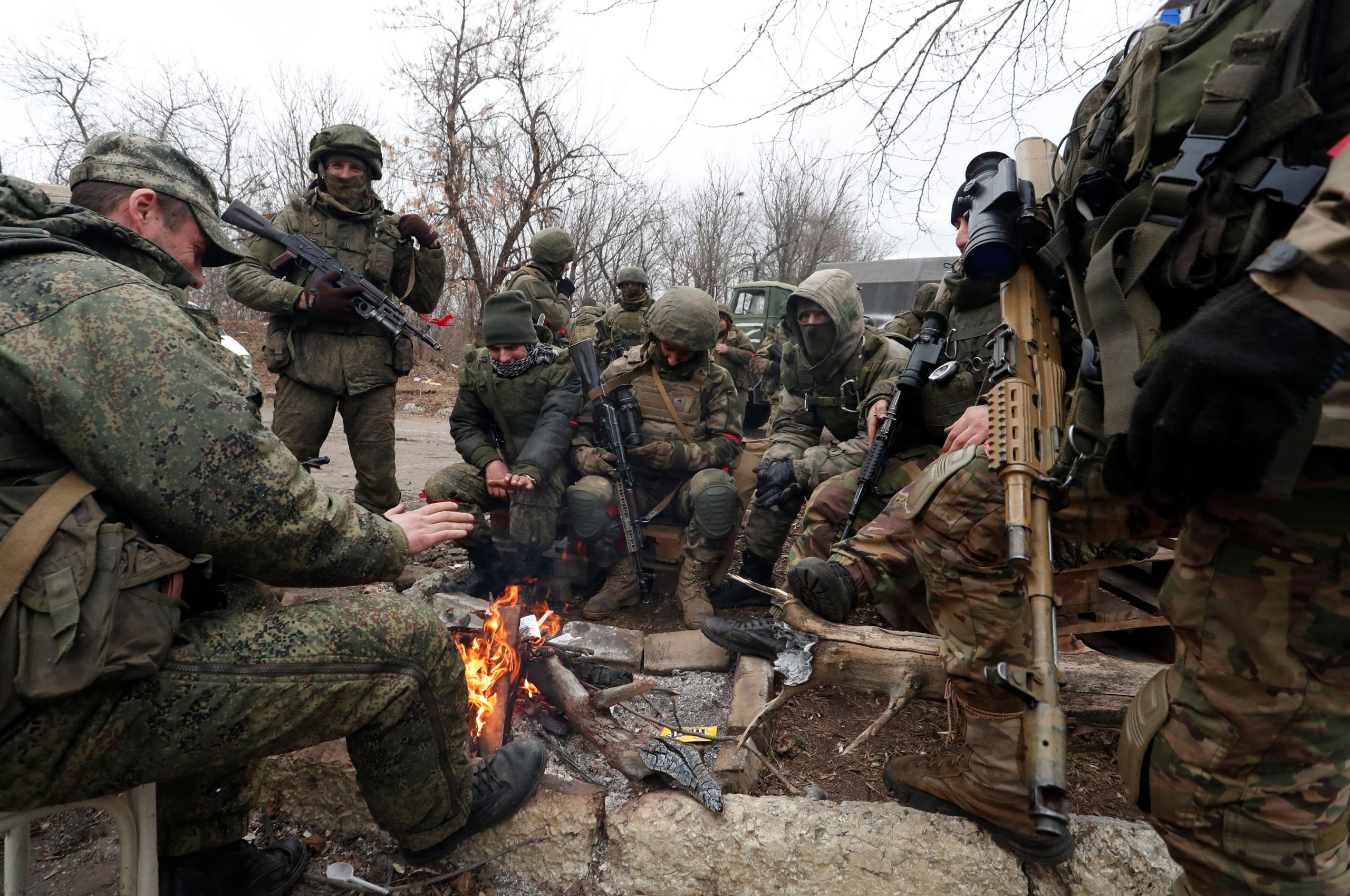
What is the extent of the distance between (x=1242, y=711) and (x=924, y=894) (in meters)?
0.96

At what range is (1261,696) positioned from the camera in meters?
1.30

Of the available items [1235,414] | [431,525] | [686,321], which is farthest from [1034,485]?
[686,321]

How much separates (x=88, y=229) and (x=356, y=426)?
2.82 metres

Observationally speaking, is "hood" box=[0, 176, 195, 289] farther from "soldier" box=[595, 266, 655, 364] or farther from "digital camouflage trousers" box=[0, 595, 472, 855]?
"soldier" box=[595, 266, 655, 364]

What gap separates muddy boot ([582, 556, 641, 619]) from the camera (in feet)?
13.3

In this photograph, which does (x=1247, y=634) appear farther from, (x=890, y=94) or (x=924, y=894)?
(x=890, y=94)

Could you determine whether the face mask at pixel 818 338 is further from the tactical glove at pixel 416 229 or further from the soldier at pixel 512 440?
the tactical glove at pixel 416 229

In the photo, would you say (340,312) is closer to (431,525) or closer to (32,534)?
(431,525)

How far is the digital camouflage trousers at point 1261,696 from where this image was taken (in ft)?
4.12

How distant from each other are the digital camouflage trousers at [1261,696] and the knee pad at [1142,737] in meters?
0.01

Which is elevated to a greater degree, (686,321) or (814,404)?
(686,321)

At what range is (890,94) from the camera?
3.24m

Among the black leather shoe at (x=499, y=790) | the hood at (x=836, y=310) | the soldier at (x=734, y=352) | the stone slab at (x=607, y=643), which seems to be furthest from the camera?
the soldier at (x=734, y=352)

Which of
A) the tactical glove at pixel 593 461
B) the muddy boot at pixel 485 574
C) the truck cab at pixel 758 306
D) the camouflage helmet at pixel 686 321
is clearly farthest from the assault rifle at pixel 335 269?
the truck cab at pixel 758 306
